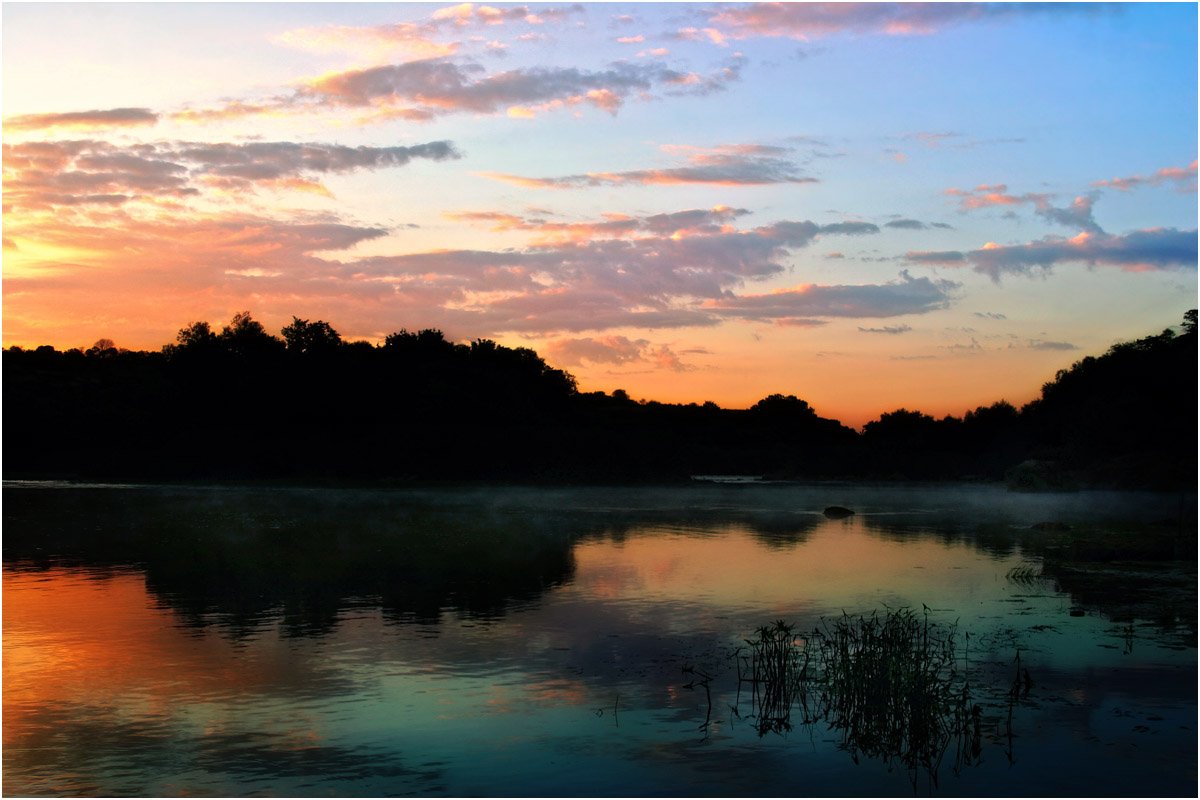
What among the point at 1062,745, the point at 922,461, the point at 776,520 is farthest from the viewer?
the point at 922,461

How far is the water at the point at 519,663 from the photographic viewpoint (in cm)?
1524

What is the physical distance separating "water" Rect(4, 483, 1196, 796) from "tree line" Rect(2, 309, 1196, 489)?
174ft

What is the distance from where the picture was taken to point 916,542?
165 ft

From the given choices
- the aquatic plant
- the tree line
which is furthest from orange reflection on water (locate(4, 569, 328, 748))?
the tree line

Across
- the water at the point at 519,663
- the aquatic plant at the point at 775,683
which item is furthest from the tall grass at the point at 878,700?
the water at the point at 519,663

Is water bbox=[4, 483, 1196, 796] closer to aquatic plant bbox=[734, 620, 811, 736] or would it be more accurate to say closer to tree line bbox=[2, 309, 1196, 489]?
aquatic plant bbox=[734, 620, 811, 736]

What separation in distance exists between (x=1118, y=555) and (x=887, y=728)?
87.2ft

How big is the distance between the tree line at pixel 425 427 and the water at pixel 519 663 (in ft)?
174

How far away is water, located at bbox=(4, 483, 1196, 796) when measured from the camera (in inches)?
600

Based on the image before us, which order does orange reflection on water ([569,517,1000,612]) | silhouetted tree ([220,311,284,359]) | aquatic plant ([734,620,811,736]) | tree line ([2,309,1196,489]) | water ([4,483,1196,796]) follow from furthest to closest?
silhouetted tree ([220,311,284,359]) → tree line ([2,309,1196,489]) → orange reflection on water ([569,517,1000,612]) → aquatic plant ([734,620,811,736]) → water ([4,483,1196,796])

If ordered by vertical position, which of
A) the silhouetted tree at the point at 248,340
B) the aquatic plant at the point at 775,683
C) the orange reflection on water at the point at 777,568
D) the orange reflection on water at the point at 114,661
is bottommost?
the orange reflection on water at the point at 777,568

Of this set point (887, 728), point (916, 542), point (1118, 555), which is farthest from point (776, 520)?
point (887, 728)

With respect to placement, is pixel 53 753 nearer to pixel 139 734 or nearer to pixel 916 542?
pixel 139 734

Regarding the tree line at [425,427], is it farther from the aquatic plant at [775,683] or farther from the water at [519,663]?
the aquatic plant at [775,683]
